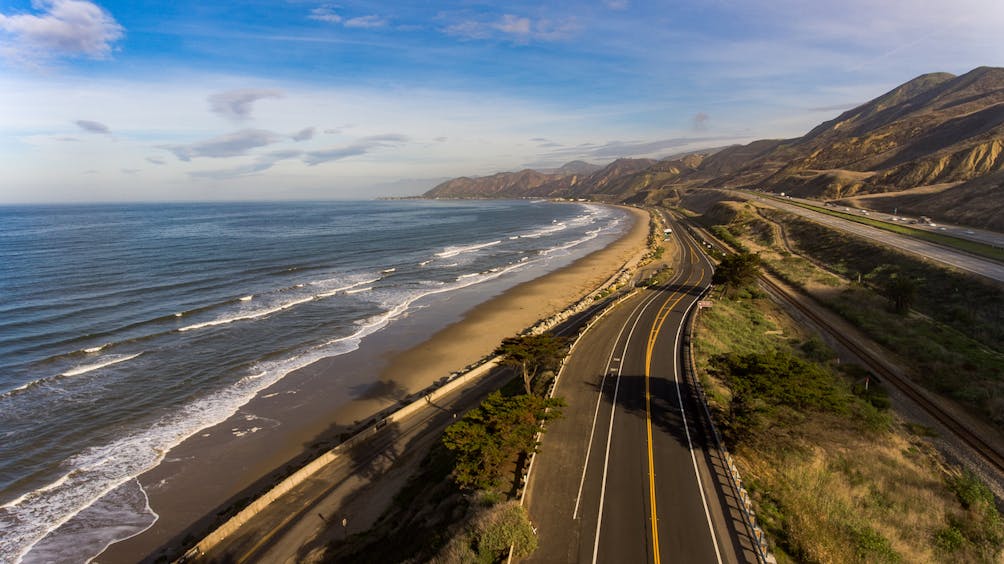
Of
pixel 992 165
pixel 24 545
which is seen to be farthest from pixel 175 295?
pixel 992 165

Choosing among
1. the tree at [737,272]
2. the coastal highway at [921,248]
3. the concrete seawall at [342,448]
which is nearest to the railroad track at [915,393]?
the tree at [737,272]

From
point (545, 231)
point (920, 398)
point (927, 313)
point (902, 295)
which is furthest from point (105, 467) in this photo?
point (545, 231)

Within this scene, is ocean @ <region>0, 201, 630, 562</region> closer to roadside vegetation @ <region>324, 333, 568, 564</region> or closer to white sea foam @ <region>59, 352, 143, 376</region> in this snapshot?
white sea foam @ <region>59, 352, 143, 376</region>

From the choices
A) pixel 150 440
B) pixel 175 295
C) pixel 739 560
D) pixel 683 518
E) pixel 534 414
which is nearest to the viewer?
pixel 739 560

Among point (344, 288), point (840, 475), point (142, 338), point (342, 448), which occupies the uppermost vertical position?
point (344, 288)

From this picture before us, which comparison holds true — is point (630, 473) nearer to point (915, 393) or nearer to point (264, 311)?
point (915, 393)

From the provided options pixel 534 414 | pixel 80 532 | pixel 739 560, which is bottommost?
pixel 80 532

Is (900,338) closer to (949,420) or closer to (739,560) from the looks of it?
(949,420)
